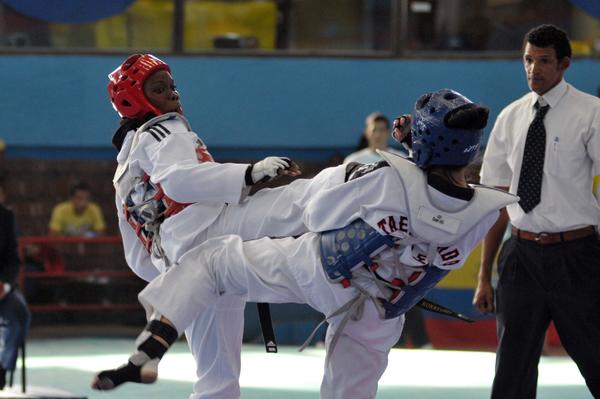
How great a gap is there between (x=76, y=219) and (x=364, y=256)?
5.99 meters

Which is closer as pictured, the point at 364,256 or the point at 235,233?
the point at 364,256

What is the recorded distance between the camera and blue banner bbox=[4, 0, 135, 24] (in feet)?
32.7

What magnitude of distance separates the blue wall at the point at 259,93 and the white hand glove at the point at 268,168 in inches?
230

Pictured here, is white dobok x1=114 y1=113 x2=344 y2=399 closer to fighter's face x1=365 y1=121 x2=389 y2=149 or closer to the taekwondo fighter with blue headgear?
the taekwondo fighter with blue headgear

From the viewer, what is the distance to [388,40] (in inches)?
397

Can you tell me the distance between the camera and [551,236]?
5035mm

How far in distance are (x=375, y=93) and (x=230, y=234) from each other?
591 centimetres

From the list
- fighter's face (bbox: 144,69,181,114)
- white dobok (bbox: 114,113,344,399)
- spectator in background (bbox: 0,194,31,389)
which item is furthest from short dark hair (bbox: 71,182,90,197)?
fighter's face (bbox: 144,69,181,114)

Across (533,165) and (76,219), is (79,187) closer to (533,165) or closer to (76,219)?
(76,219)

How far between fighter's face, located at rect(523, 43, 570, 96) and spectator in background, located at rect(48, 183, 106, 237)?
5.11 metres

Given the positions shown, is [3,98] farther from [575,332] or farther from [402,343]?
[575,332]

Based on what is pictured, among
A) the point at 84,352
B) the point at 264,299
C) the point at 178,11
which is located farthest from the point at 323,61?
the point at 264,299

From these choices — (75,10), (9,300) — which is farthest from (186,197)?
(75,10)

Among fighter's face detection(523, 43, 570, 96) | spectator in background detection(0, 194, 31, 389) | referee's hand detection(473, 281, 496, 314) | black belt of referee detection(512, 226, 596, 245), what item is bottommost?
spectator in background detection(0, 194, 31, 389)
